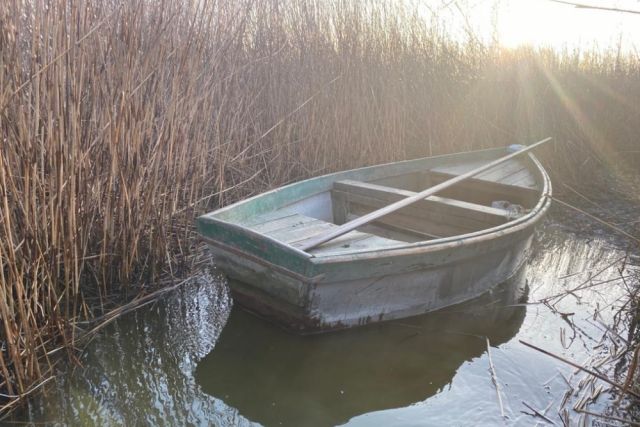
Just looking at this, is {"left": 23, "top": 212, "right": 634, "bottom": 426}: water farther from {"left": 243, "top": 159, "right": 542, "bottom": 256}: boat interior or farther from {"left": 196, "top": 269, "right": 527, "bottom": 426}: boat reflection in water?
{"left": 243, "top": 159, "right": 542, "bottom": 256}: boat interior

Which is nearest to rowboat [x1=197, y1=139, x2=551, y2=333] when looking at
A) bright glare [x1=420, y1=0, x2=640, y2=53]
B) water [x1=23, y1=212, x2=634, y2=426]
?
water [x1=23, y1=212, x2=634, y2=426]

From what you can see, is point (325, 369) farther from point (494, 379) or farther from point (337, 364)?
point (494, 379)

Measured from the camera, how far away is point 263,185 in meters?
4.76

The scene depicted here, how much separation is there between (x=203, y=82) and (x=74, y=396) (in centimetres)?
217

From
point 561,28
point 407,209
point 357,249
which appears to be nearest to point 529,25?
point 561,28

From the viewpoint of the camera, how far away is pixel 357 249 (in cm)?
280

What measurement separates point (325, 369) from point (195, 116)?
1800 millimetres

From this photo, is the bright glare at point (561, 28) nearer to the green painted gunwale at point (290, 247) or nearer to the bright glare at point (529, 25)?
the bright glare at point (529, 25)

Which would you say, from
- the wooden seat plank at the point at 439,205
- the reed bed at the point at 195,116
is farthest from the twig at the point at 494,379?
the reed bed at the point at 195,116

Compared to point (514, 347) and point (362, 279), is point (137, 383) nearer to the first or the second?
point (362, 279)

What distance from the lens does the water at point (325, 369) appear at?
244cm

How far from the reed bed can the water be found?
254 millimetres

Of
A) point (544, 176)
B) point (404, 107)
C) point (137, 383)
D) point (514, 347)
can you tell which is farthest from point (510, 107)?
point (137, 383)

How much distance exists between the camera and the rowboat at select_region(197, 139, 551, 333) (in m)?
2.70
